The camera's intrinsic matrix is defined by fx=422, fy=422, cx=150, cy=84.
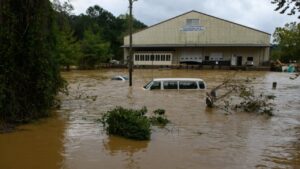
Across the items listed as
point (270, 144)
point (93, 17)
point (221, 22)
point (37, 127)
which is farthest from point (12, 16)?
point (93, 17)

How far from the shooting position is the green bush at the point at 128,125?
13.6 meters

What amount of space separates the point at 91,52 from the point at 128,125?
6510 cm

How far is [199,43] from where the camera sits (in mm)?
79750

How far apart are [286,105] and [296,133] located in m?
9.57

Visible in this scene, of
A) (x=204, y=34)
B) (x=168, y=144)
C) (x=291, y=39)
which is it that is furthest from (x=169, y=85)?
(x=204, y=34)

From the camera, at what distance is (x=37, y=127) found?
15516 mm

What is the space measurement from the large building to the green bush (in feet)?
214

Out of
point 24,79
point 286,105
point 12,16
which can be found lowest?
point 286,105

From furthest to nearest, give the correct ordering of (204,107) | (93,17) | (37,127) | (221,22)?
(93,17)
(221,22)
(204,107)
(37,127)

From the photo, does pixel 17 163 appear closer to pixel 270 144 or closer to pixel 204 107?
pixel 270 144

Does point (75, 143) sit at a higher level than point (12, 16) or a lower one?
lower

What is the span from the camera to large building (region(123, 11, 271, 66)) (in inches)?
3049

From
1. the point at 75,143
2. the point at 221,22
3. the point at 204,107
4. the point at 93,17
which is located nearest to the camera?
the point at 75,143

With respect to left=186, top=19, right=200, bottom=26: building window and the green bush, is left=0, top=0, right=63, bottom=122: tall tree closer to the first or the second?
the green bush
